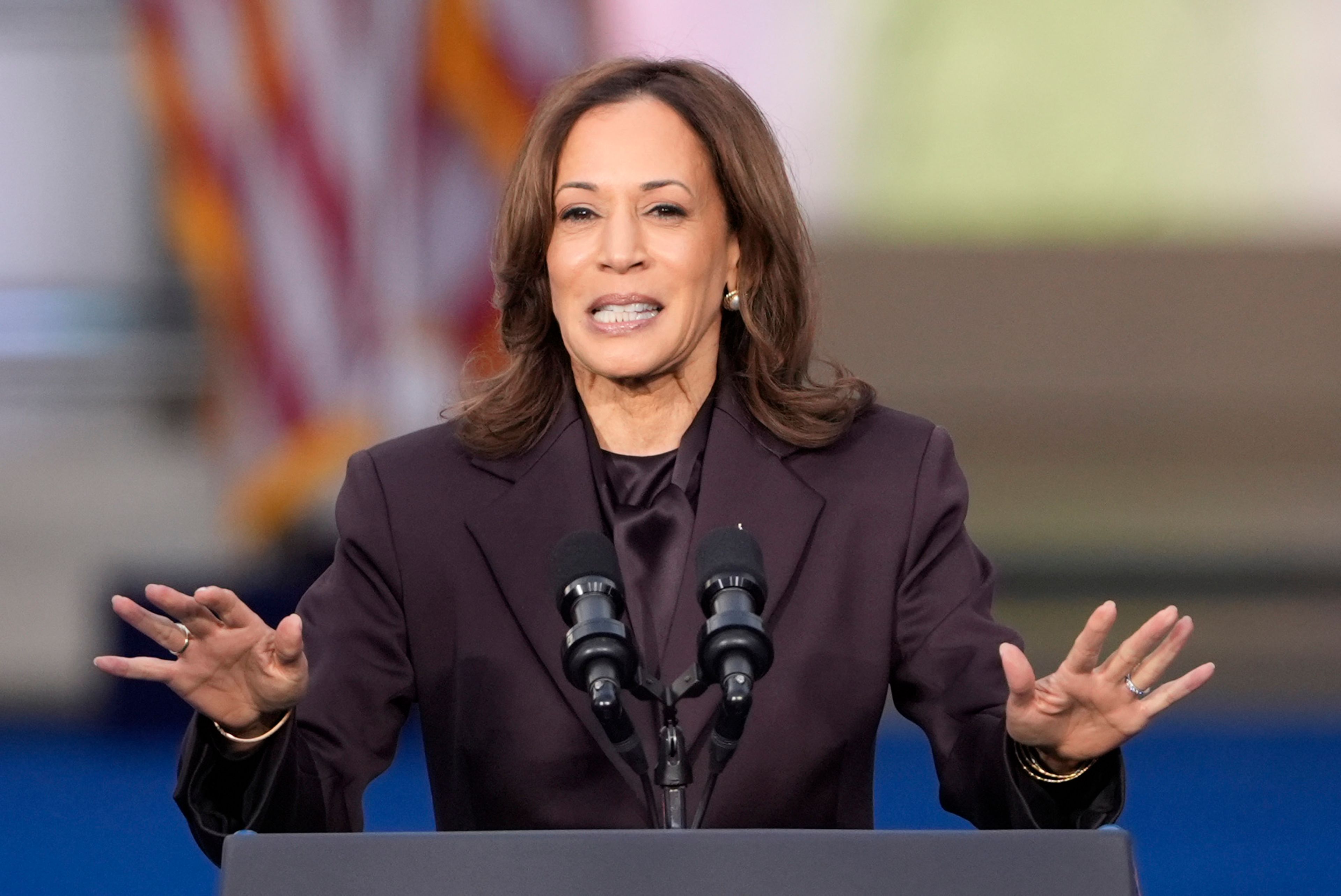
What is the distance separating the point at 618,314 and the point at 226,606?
0.62 m

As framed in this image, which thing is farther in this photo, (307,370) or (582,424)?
(307,370)

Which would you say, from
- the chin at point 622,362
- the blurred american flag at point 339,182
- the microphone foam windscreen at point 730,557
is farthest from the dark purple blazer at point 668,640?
the blurred american flag at point 339,182

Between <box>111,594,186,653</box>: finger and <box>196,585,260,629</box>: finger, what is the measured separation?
0.03 meters

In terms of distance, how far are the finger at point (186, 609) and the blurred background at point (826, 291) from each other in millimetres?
3714

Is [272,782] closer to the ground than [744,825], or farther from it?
farther from it

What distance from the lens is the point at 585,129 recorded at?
2055 mm

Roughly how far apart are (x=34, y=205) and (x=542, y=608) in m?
6.89

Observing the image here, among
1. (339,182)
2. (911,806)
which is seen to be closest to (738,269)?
(911,806)

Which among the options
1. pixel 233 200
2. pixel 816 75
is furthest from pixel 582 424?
pixel 816 75

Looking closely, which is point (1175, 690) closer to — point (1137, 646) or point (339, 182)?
point (1137, 646)

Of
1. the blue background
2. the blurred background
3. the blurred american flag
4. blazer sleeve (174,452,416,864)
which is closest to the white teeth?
blazer sleeve (174,452,416,864)

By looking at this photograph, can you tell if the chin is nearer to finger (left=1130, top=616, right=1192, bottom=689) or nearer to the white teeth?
the white teeth

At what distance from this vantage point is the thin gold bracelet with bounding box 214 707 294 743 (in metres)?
1.66

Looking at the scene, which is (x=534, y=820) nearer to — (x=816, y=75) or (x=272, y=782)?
(x=272, y=782)
